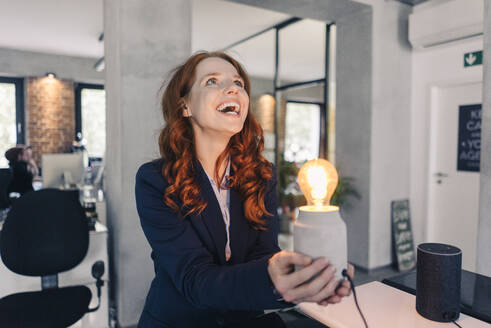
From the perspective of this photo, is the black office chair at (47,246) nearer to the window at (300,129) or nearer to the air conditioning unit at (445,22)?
the air conditioning unit at (445,22)

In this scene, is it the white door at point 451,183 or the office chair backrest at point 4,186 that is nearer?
the office chair backrest at point 4,186

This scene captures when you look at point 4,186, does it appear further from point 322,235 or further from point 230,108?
point 322,235

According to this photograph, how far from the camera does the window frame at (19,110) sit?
7926 mm

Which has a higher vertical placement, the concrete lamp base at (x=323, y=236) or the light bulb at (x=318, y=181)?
the light bulb at (x=318, y=181)

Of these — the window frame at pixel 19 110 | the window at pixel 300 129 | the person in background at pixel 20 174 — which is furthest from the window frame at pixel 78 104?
the window at pixel 300 129

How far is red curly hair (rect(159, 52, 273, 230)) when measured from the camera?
105cm

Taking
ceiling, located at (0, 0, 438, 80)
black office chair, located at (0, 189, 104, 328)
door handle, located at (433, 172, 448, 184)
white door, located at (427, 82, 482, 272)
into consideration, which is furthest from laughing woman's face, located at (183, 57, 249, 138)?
ceiling, located at (0, 0, 438, 80)

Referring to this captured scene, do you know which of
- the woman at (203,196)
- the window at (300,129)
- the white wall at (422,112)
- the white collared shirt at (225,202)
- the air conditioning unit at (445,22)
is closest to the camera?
the woman at (203,196)

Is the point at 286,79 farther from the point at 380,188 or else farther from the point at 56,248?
the point at 56,248

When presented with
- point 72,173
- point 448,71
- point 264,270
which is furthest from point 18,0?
point 264,270

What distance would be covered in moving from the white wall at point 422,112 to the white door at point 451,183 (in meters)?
0.07

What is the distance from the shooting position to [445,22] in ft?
12.3

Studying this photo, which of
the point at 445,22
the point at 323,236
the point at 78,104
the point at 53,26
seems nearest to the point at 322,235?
the point at 323,236

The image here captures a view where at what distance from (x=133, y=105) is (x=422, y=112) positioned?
3266 millimetres
